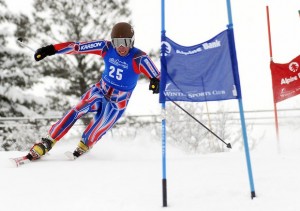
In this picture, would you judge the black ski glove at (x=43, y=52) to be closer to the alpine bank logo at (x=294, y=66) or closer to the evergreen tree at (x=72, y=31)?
the alpine bank logo at (x=294, y=66)

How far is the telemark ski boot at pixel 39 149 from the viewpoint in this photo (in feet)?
17.3

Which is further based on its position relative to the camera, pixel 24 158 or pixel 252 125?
pixel 252 125

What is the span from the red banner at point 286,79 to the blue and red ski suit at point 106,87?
2.28 metres

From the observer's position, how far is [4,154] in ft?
19.5

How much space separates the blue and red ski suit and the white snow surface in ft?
1.44

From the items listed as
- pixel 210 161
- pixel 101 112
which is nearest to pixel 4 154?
pixel 101 112

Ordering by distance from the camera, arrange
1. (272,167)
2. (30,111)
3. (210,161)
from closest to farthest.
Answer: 1. (272,167)
2. (210,161)
3. (30,111)

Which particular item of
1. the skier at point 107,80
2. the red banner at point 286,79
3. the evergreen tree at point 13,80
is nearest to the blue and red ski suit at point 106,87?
the skier at point 107,80

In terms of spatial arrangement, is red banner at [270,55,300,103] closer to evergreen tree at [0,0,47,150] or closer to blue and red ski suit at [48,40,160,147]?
blue and red ski suit at [48,40,160,147]

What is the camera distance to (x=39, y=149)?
5.30 meters

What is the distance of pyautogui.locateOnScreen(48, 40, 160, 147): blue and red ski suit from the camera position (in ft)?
16.9

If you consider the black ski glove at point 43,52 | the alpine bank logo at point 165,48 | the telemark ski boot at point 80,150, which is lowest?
the telemark ski boot at point 80,150

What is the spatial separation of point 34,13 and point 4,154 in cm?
1063

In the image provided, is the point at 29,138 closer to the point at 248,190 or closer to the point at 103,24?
the point at 103,24
